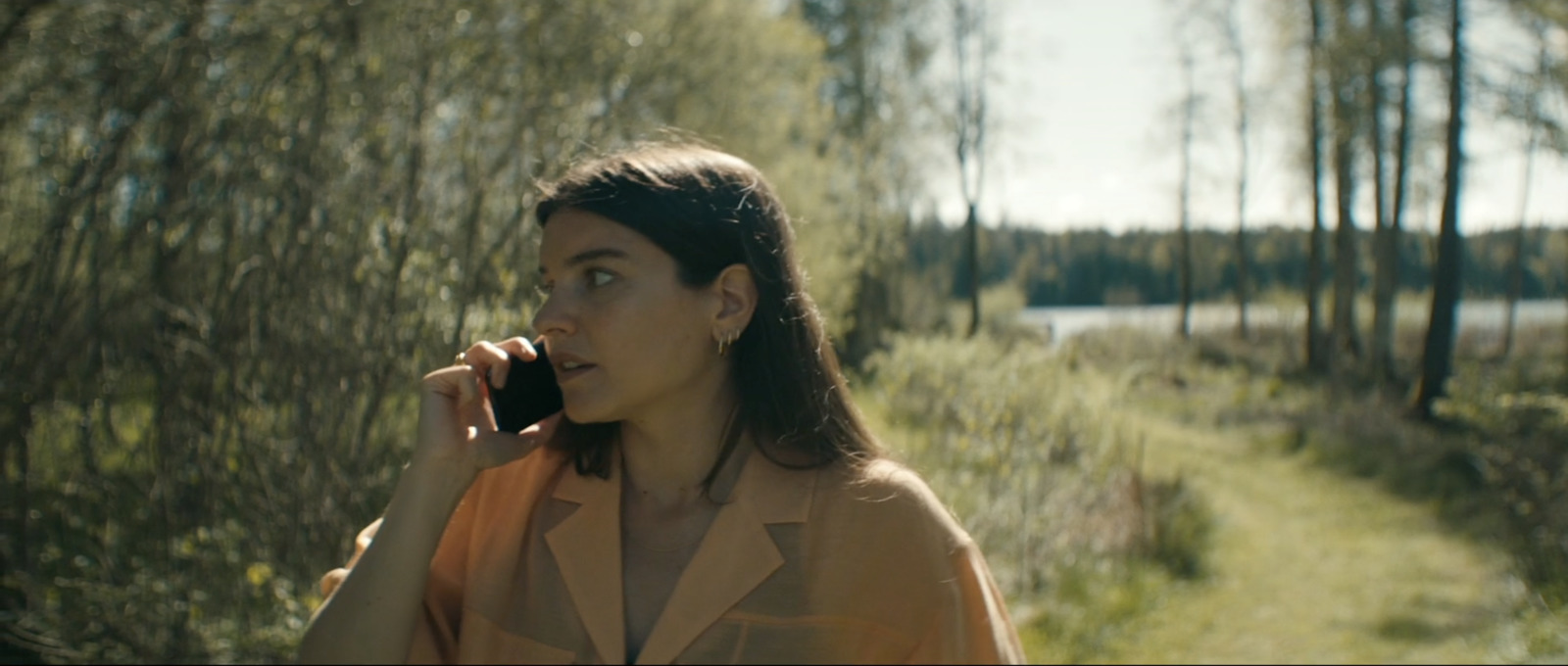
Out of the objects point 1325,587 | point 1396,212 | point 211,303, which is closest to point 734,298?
point 211,303

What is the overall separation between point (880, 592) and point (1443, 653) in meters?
7.48

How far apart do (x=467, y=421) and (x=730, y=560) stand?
0.54m

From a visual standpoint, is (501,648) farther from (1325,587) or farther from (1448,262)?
(1448,262)

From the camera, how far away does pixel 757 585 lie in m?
1.79

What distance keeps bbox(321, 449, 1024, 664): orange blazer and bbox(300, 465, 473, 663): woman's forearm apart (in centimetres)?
10

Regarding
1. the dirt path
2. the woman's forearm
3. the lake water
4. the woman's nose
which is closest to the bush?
the dirt path

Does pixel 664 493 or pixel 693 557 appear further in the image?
pixel 664 493

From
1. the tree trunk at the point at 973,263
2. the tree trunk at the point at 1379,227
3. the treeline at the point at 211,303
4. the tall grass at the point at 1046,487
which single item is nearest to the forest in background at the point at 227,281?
the treeline at the point at 211,303

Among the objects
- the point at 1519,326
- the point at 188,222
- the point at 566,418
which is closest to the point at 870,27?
the point at 1519,326

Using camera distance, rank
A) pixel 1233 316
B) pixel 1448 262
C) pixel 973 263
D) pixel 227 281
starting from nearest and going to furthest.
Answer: pixel 227 281 → pixel 1448 262 → pixel 973 263 → pixel 1233 316

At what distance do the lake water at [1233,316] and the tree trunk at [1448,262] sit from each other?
6391mm

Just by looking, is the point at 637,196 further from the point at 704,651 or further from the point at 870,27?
the point at 870,27

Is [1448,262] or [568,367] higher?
[568,367]

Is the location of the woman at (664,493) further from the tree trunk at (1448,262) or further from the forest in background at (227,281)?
the tree trunk at (1448,262)
